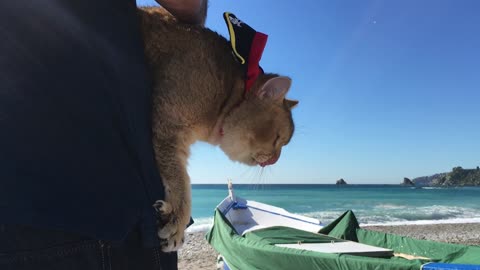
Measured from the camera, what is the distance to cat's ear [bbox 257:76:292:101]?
8.27ft

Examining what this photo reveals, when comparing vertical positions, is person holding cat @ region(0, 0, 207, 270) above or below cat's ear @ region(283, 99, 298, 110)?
below

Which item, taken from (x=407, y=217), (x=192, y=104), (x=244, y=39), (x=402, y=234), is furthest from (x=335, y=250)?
(x=407, y=217)

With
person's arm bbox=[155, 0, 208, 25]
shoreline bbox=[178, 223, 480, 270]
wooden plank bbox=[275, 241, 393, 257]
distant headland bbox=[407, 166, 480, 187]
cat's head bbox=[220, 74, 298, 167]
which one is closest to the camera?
person's arm bbox=[155, 0, 208, 25]

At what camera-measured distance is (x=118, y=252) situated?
1.23 m

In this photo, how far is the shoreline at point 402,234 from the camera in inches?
421

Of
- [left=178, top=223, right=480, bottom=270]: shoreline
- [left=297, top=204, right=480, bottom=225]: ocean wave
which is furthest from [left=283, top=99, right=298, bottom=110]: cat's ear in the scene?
[left=297, top=204, right=480, bottom=225]: ocean wave

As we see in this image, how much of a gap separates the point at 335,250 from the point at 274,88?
457 cm

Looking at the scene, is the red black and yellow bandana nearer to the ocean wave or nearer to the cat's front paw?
the cat's front paw

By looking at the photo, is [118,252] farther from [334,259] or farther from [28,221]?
[334,259]

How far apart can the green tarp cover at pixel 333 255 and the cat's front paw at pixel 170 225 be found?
4454mm

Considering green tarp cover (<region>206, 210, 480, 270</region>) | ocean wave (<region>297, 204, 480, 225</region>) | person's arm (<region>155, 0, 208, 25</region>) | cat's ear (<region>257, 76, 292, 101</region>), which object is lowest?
ocean wave (<region>297, 204, 480, 225</region>)

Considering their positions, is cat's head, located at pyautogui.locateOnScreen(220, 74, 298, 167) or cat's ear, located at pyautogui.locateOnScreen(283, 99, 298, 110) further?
cat's ear, located at pyautogui.locateOnScreen(283, 99, 298, 110)

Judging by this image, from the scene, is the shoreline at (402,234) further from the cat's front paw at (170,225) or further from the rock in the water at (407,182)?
the rock in the water at (407,182)

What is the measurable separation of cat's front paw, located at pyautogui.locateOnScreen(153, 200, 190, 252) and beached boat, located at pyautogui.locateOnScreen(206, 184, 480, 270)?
4441 millimetres
